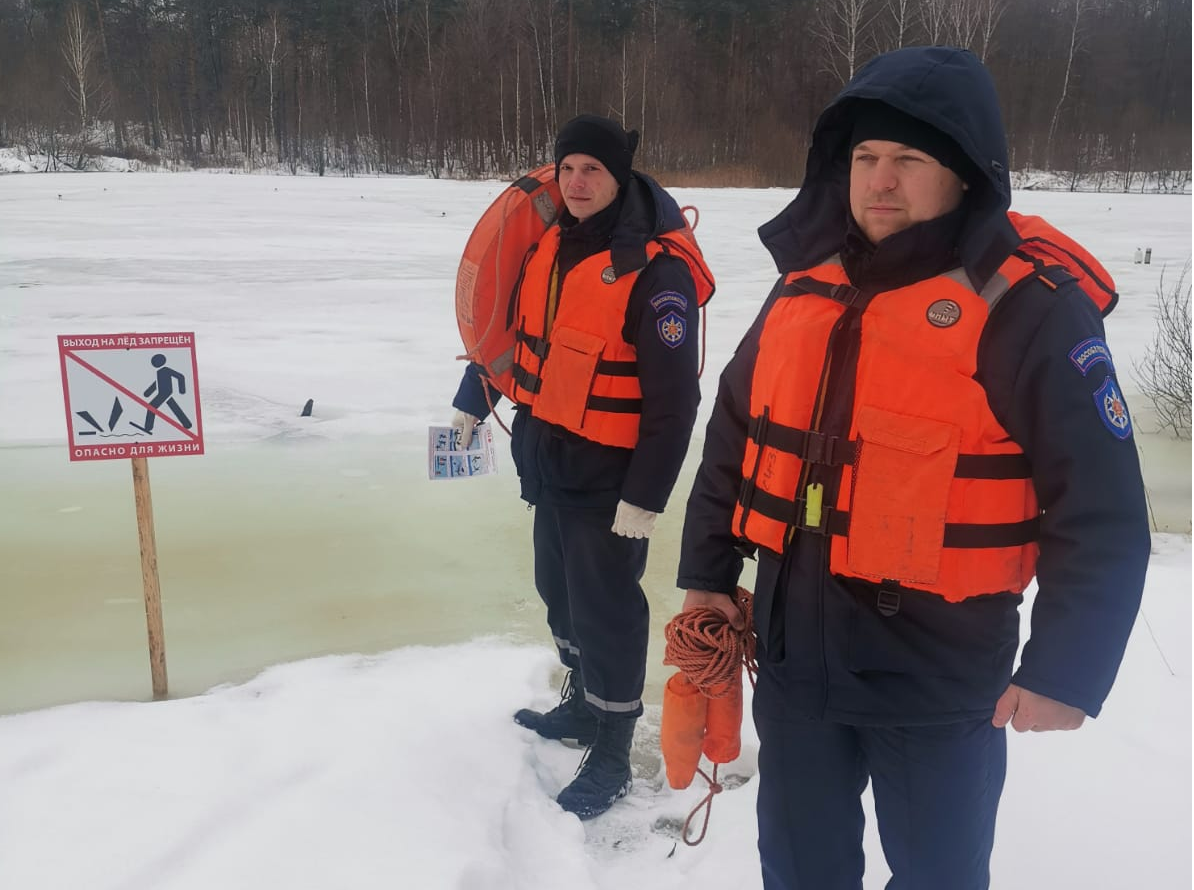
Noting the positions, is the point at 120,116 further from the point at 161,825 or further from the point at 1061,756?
the point at 1061,756

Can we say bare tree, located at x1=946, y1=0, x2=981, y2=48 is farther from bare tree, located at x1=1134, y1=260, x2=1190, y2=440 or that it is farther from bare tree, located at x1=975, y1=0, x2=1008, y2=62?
bare tree, located at x1=1134, y1=260, x2=1190, y2=440

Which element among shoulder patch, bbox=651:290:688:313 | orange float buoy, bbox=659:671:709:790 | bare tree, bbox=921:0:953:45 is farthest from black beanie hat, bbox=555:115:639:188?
bare tree, bbox=921:0:953:45

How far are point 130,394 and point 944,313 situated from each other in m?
2.25

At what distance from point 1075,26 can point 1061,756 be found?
228 inches

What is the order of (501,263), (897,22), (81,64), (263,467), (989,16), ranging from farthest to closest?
(81,64) < (897,22) < (989,16) < (263,467) < (501,263)

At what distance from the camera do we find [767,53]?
992 cm

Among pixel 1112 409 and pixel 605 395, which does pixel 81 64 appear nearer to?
pixel 605 395

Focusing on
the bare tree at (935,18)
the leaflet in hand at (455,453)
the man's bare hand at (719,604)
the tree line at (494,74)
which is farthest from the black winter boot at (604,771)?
the bare tree at (935,18)

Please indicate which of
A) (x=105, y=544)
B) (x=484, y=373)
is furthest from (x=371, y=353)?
(x=484, y=373)

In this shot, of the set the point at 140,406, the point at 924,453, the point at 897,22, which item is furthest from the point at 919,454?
the point at 897,22

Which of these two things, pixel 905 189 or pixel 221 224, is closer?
pixel 905 189

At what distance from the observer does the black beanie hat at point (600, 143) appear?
83.3 inches

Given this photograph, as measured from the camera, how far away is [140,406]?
2.58 m

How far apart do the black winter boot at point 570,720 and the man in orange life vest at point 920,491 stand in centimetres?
105
